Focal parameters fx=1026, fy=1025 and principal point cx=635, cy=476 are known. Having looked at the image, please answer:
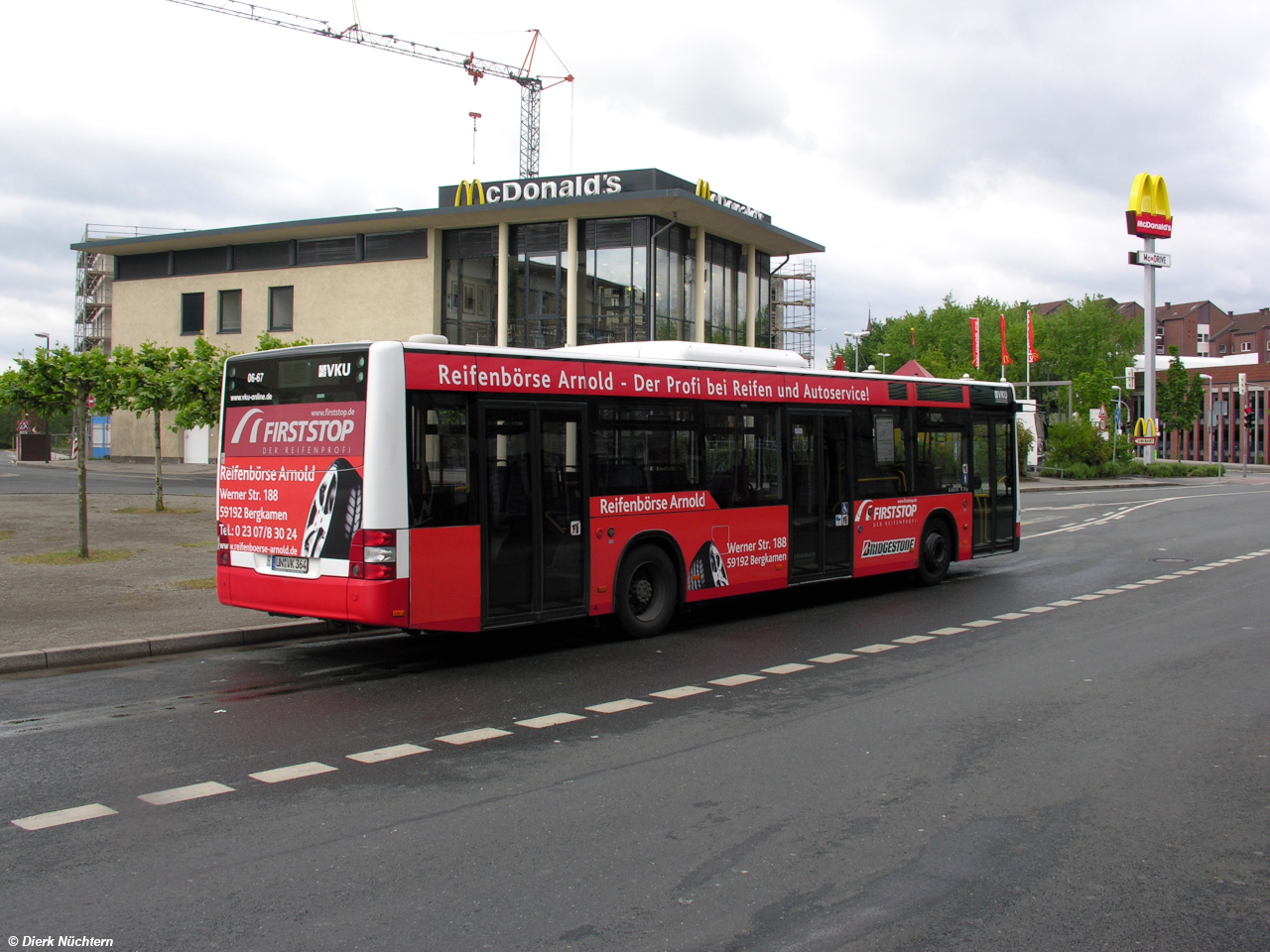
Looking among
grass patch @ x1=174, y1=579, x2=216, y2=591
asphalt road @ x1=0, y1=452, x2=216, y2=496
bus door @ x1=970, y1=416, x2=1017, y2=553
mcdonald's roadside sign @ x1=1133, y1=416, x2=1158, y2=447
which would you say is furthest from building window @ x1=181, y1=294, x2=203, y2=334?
mcdonald's roadside sign @ x1=1133, y1=416, x2=1158, y2=447

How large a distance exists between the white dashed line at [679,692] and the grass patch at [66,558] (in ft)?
34.7

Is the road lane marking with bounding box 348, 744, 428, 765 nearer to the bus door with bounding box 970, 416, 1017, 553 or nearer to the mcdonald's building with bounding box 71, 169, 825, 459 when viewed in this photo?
the bus door with bounding box 970, 416, 1017, 553

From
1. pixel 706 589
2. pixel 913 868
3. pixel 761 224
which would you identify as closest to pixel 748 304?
pixel 761 224

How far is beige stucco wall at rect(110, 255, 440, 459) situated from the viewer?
4419 centimetres

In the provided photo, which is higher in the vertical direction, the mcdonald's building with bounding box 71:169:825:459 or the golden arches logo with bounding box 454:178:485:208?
the golden arches logo with bounding box 454:178:485:208

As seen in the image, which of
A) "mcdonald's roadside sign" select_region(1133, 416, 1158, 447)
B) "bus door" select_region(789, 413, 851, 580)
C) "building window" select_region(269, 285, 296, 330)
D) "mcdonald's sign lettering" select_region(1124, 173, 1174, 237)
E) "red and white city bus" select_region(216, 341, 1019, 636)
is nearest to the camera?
"red and white city bus" select_region(216, 341, 1019, 636)

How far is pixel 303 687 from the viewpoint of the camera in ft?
27.2

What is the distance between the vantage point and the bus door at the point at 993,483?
15.7 metres

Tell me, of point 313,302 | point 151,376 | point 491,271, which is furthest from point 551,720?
point 313,302

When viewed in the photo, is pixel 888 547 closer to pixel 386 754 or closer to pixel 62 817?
pixel 386 754

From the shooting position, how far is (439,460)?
8836 millimetres

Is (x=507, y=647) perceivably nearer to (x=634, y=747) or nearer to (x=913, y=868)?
(x=634, y=747)

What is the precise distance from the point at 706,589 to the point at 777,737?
184 inches

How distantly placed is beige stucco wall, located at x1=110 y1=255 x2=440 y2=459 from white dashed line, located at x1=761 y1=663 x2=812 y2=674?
3502 centimetres
